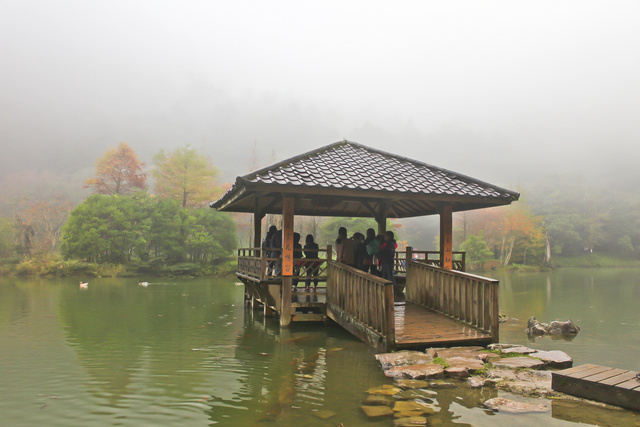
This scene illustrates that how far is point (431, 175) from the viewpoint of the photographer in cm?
1043

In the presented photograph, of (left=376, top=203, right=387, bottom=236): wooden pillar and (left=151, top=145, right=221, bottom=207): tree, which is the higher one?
(left=151, top=145, right=221, bottom=207): tree

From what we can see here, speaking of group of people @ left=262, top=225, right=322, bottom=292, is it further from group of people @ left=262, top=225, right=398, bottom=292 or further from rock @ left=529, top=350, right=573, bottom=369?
rock @ left=529, top=350, right=573, bottom=369

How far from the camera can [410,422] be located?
4285 millimetres

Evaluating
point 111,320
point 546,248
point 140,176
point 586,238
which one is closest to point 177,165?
point 140,176

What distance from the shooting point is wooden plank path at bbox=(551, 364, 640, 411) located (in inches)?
174

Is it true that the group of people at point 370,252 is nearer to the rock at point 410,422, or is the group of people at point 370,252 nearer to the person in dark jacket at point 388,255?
the person in dark jacket at point 388,255

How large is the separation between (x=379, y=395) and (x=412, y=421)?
856 mm

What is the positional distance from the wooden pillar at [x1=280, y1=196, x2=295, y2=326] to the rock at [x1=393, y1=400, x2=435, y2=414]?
16.1ft

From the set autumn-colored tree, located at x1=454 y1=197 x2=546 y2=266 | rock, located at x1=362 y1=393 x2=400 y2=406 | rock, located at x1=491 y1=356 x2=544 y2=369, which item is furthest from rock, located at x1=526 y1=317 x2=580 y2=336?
autumn-colored tree, located at x1=454 y1=197 x2=546 y2=266

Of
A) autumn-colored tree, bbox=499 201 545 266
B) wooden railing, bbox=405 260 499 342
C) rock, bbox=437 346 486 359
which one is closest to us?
rock, bbox=437 346 486 359

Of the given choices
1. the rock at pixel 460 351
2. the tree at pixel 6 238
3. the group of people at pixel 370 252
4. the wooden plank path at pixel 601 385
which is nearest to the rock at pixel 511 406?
the wooden plank path at pixel 601 385

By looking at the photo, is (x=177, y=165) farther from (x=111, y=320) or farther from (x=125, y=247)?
(x=111, y=320)

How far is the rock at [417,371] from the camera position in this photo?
5645mm

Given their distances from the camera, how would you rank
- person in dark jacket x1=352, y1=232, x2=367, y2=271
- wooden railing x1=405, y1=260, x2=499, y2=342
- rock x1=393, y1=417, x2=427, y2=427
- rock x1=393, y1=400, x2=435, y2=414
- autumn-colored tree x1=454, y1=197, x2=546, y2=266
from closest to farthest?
1. rock x1=393, y1=417, x2=427, y2=427
2. rock x1=393, y1=400, x2=435, y2=414
3. wooden railing x1=405, y1=260, x2=499, y2=342
4. person in dark jacket x1=352, y1=232, x2=367, y2=271
5. autumn-colored tree x1=454, y1=197, x2=546, y2=266
